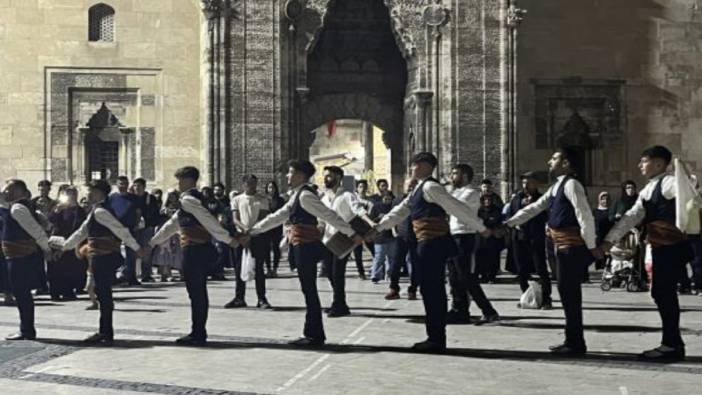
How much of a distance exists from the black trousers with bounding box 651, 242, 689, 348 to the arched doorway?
50.5 feet

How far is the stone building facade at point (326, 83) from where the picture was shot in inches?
843

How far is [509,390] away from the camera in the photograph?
739 cm

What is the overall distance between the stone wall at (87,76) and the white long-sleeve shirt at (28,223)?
12.4 m

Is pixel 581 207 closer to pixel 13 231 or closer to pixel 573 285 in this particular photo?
pixel 573 285

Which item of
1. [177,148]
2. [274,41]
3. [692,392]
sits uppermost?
[274,41]

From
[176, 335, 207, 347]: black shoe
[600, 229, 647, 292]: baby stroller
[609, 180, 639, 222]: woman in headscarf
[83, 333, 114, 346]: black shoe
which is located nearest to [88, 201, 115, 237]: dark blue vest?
[83, 333, 114, 346]: black shoe

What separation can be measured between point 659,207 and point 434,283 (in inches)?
85.5

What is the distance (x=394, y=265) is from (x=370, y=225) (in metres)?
3.94

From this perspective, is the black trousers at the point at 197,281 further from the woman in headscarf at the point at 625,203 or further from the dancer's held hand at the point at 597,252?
the woman in headscarf at the point at 625,203

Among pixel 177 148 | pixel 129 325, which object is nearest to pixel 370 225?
pixel 129 325

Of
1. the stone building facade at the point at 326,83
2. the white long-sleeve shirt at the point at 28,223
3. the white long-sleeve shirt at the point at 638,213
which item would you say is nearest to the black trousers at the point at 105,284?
the white long-sleeve shirt at the point at 28,223

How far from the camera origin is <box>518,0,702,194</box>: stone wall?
23.2 m

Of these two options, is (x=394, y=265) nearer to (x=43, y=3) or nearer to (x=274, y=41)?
(x=274, y=41)

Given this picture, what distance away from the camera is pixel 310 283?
9914 millimetres
